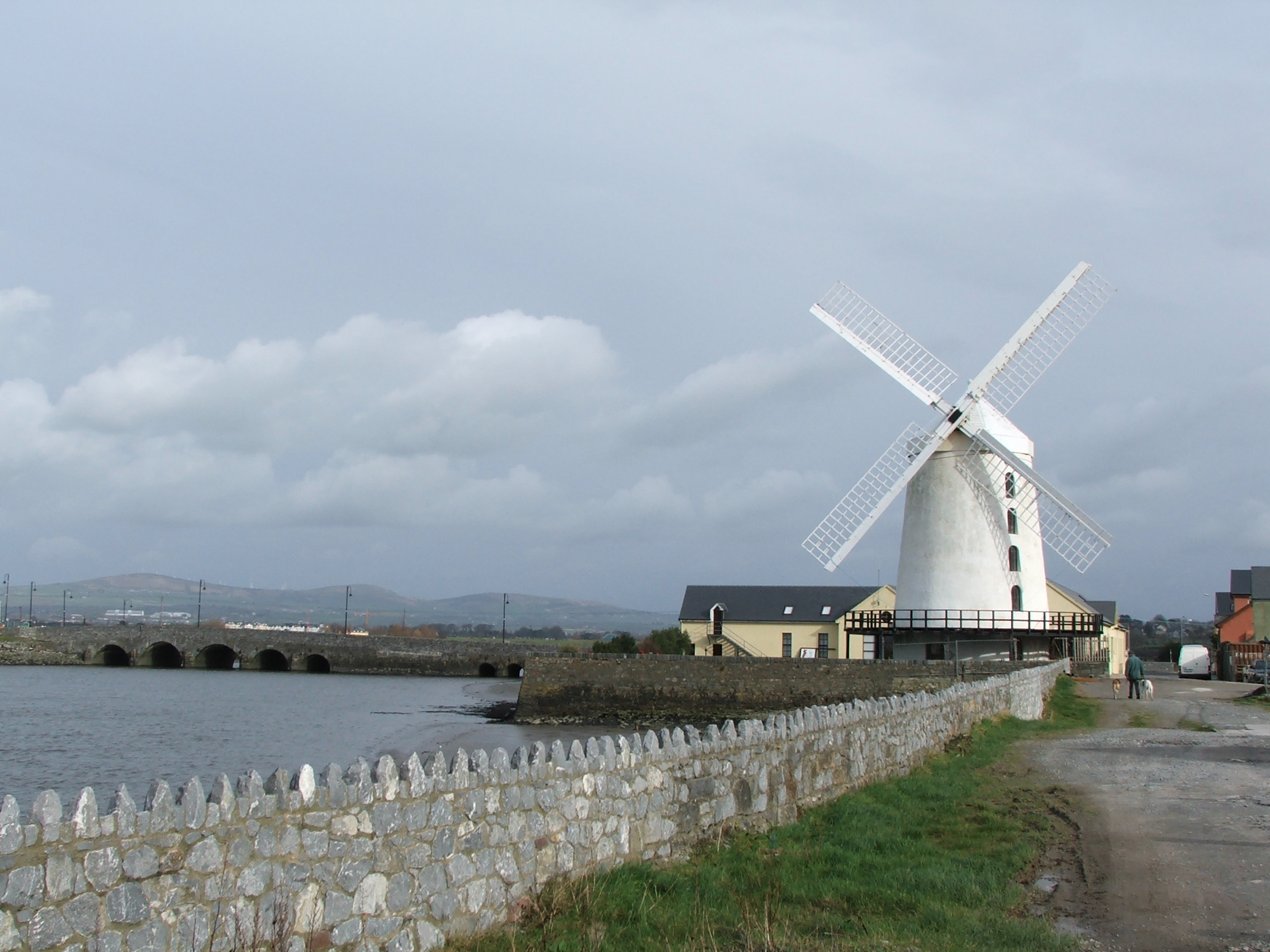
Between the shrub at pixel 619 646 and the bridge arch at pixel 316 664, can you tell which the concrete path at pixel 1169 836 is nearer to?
the shrub at pixel 619 646

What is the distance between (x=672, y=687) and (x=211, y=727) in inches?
731

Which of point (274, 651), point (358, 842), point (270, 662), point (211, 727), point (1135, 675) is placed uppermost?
point (358, 842)

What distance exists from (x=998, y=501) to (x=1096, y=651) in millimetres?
17910

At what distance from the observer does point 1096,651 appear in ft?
180

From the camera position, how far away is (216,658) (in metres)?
96.7

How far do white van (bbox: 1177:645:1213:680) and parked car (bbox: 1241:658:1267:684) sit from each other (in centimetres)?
1323

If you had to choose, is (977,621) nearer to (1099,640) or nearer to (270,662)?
(1099,640)

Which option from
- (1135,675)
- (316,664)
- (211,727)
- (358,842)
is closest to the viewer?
(358,842)

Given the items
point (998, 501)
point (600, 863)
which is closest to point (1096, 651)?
point (998, 501)

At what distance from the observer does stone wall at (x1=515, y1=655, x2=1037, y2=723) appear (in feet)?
145

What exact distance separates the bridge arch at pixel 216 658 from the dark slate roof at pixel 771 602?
140 feet

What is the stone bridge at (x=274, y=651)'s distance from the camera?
84312 millimetres

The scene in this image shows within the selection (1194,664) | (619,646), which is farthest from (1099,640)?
(619,646)

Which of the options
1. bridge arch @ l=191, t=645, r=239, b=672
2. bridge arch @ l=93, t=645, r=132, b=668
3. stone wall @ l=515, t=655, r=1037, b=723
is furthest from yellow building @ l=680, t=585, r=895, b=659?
bridge arch @ l=93, t=645, r=132, b=668
